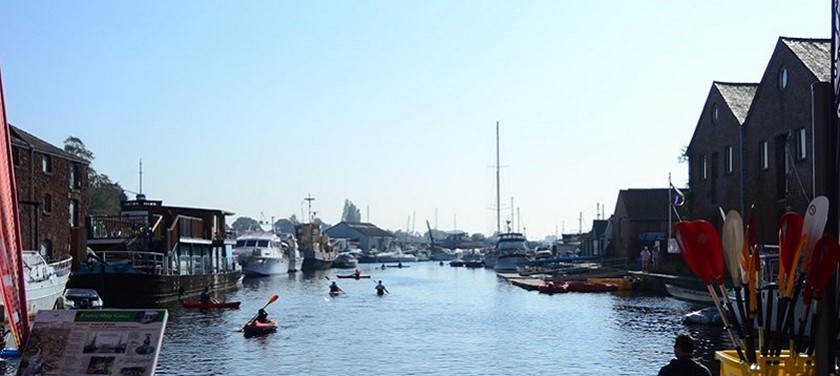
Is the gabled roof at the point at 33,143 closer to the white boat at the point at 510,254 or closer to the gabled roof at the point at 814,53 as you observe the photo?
the gabled roof at the point at 814,53

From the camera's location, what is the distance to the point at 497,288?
71125 mm

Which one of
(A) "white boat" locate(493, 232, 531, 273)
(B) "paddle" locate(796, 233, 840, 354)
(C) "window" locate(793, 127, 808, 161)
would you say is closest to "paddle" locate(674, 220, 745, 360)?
(B) "paddle" locate(796, 233, 840, 354)

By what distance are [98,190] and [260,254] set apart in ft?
99.4

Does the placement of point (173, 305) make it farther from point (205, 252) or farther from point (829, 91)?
point (829, 91)

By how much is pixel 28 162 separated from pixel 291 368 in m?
27.7

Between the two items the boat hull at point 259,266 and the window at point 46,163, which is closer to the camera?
the window at point 46,163

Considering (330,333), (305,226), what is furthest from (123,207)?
(305,226)

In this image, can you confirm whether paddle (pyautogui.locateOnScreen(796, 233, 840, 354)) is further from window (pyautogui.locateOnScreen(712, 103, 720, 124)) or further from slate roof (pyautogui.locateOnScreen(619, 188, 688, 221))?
slate roof (pyautogui.locateOnScreen(619, 188, 688, 221))

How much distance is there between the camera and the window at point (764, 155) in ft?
146

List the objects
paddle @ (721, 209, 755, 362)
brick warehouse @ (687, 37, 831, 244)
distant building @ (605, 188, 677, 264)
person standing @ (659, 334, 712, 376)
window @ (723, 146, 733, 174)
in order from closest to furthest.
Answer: person standing @ (659, 334, 712, 376)
paddle @ (721, 209, 755, 362)
brick warehouse @ (687, 37, 831, 244)
window @ (723, 146, 733, 174)
distant building @ (605, 188, 677, 264)

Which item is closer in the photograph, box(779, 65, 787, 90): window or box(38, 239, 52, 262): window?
box(779, 65, 787, 90): window

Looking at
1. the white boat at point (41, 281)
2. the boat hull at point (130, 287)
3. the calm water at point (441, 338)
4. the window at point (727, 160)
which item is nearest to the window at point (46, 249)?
the boat hull at point (130, 287)

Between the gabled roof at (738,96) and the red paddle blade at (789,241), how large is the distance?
4043cm

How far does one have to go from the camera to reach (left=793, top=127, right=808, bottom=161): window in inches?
1559
